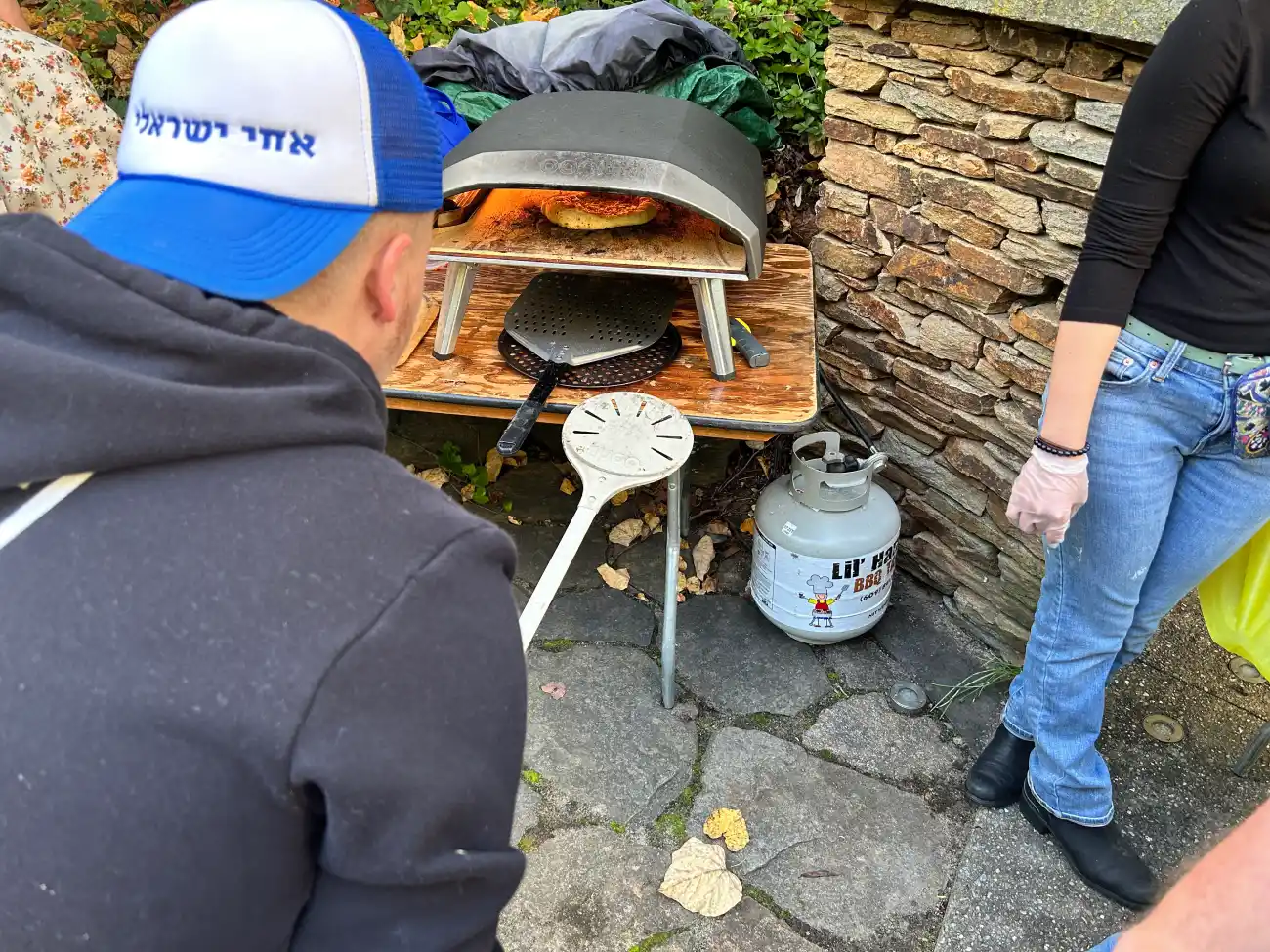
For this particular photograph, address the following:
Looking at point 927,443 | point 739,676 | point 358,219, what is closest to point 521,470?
point 739,676

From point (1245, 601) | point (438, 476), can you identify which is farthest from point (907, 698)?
point (438, 476)

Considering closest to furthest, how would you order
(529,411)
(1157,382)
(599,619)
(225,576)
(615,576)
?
(225,576), (1157,382), (529,411), (599,619), (615,576)

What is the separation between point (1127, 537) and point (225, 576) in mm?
→ 1629

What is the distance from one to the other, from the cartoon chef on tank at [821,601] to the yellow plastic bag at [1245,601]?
2.88 feet

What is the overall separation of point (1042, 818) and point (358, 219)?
205 cm

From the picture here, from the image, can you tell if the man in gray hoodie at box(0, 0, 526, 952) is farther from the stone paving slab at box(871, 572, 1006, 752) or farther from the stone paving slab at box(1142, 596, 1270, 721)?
the stone paving slab at box(1142, 596, 1270, 721)

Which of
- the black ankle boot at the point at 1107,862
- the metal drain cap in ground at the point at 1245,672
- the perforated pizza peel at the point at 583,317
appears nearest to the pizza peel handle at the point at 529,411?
the perforated pizza peel at the point at 583,317

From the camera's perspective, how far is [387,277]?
92 centimetres

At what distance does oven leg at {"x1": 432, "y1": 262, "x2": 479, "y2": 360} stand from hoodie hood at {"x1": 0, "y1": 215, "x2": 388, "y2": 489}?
1627 millimetres

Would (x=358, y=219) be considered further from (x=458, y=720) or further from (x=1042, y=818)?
(x=1042, y=818)

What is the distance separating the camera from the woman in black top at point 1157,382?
1398 millimetres

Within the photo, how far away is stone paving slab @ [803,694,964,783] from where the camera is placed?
2.39m

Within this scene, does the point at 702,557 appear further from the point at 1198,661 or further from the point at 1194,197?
the point at 1194,197

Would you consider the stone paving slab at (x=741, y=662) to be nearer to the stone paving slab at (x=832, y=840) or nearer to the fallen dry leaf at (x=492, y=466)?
the stone paving slab at (x=832, y=840)
